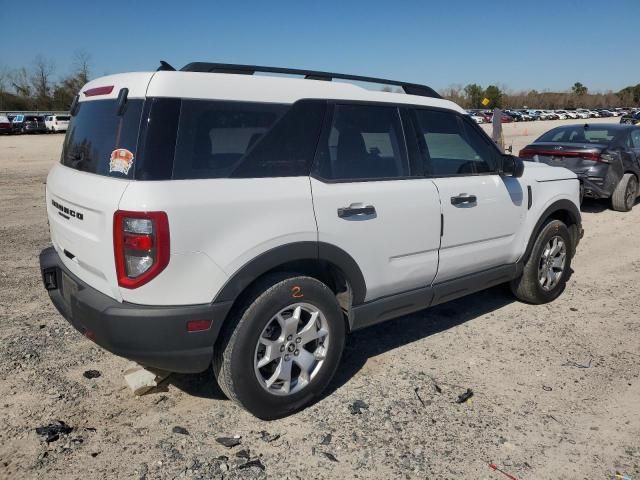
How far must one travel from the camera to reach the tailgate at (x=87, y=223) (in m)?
2.62

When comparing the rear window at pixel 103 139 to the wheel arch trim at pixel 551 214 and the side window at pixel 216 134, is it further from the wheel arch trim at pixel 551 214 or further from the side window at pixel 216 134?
the wheel arch trim at pixel 551 214

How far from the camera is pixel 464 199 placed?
12.7 feet

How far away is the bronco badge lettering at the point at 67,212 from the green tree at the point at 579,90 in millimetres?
144504

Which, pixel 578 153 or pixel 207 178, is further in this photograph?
pixel 578 153

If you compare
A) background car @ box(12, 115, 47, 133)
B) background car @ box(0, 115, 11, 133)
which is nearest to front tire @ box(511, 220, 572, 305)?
background car @ box(0, 115, 11, 133)

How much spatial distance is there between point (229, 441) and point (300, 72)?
7.45ft

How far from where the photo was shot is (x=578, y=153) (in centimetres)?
925

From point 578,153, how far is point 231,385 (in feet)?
27.8

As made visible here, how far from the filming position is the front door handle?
12.5 ft

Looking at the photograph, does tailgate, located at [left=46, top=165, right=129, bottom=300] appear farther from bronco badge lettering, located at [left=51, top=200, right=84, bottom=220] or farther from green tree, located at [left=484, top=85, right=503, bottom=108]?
green tree, located at [left=484, top=85, right=503, bottom=108]

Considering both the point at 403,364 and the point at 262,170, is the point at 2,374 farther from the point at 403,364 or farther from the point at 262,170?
the point at 403,364

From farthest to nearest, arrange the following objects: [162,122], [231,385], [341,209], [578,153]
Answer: [578,153] → [341,209] → [231,385] → [162,122]

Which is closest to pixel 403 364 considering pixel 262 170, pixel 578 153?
pixel 262 170

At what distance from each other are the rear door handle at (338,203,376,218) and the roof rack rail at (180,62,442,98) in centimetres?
86
